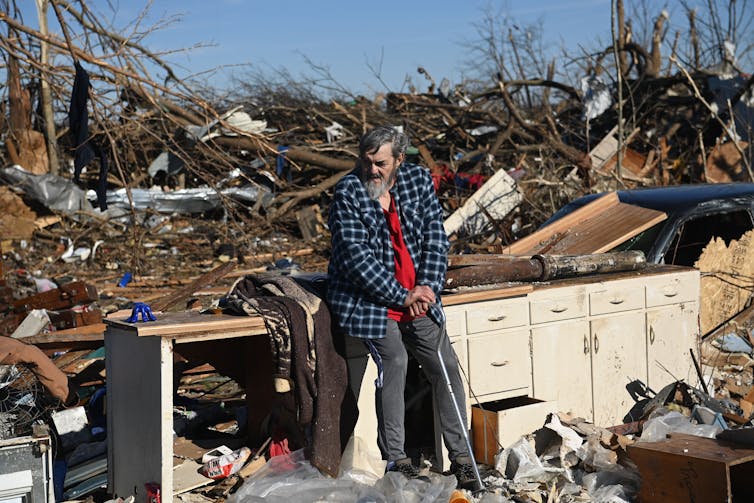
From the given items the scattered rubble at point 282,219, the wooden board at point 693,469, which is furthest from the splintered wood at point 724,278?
the wooden board at point 693,469

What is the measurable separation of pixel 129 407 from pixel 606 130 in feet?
37.9

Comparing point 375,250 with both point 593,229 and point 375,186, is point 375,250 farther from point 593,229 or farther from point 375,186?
point 593,229

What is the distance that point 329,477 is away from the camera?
4.60 m

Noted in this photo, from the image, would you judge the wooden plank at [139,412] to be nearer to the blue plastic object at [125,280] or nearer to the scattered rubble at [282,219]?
the scattered rubble at [282,219]

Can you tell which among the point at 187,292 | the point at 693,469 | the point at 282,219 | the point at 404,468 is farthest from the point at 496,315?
the point at 282,219

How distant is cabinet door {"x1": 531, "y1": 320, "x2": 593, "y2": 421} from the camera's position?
5.60m

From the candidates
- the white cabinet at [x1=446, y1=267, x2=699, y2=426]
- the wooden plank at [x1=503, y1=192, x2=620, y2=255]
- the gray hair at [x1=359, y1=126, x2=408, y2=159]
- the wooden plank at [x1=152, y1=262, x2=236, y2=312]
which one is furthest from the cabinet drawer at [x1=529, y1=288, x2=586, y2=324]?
the wooden plank at [x1=152, y1=262, x2=236, y2=312]

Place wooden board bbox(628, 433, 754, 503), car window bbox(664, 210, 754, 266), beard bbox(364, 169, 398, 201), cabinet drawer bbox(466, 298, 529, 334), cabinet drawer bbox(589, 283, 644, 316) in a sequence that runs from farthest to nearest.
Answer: car window bbox(664, 210, 754, 266) → cabinet drawer bbox(589, 283, 644, 316) → cabinet drawer bbox(466, 298, 529, 334) → beard bbox(364, 169, 398, 201) → wooden board bbox(628, 433, 754, 503)

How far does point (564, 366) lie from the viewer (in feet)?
18.8

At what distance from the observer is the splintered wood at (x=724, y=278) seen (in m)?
7.30

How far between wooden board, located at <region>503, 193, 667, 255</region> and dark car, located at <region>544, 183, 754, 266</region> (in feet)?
0.28

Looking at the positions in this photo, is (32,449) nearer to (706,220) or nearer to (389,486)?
(389,486)

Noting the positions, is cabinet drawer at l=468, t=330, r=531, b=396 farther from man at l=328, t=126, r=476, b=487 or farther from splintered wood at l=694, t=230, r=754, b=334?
splintered wood at l=694, t=230, r=754, b=334

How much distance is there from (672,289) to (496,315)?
5.50 ft
